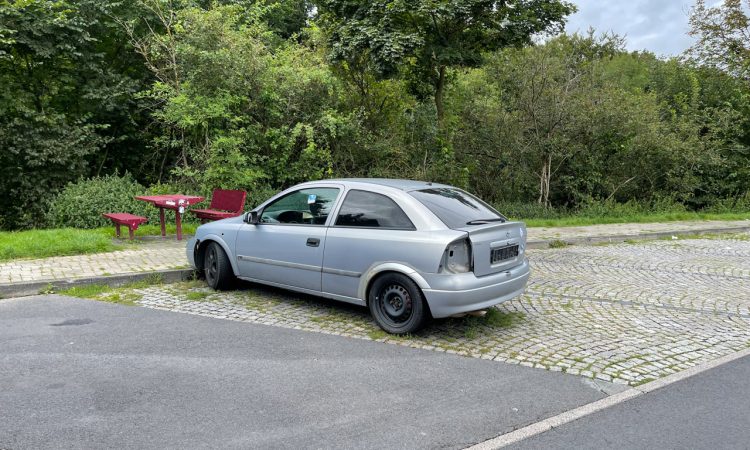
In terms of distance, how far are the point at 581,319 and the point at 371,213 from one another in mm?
2728

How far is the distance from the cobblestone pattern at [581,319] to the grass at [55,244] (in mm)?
2797

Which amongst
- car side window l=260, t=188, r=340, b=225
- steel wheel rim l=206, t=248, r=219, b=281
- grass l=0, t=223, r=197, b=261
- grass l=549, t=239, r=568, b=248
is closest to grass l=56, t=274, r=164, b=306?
steel wheel rim l=206, t=248, r=219, b=281

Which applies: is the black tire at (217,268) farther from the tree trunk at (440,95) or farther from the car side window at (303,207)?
the tree trunk at (440,95)

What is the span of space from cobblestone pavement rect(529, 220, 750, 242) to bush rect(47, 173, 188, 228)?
8.85 metres

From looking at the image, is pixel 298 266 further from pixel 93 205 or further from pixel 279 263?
pixel 93 205

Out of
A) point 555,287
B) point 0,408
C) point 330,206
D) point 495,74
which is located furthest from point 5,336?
point 495,74

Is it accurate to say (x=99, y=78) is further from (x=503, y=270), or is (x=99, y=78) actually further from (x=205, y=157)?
(x=503, y=270)

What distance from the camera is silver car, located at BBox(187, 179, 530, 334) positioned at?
538 cm

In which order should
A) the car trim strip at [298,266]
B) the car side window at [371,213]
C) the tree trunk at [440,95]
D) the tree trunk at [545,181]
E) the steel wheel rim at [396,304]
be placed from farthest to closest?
1. the tree trunk at [545,181]
2. the tree trunk at [440,95]
3. the car trim strip at [298,266]
4. the car side window at [371,213]
5. the steel wheel rim at [396,304]

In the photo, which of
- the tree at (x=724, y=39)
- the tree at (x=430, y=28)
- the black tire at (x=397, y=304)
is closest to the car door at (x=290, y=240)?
the black tire at (x=397, y=304)

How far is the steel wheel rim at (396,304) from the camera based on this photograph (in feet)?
18.2

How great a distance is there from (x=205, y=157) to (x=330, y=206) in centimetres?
840

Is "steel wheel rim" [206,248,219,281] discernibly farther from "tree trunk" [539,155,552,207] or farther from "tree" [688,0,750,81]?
"tree" [688,0,750,81]

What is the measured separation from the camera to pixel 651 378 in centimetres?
460
